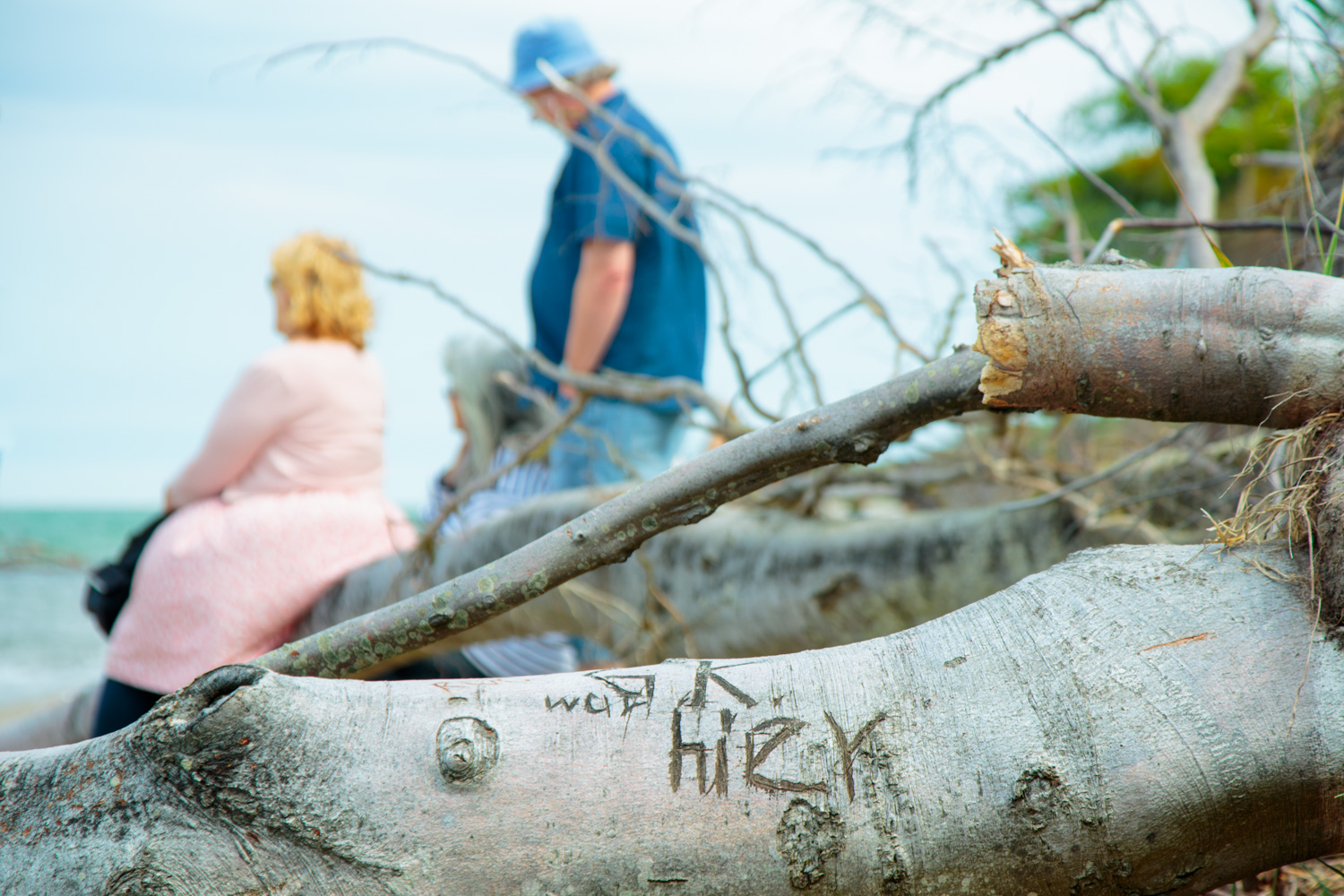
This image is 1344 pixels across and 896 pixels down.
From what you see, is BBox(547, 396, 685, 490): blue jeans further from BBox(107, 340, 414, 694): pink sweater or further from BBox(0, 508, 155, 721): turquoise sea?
BBox(0, 508, 155, 721): turquoise sea

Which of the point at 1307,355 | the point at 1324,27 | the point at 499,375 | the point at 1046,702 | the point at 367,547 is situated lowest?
the point at 1046,702

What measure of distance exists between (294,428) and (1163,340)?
253cm

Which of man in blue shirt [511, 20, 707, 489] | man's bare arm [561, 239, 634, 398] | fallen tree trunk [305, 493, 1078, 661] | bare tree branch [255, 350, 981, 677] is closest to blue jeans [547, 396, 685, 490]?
man in blue shirt [511, 20, 707, 489]

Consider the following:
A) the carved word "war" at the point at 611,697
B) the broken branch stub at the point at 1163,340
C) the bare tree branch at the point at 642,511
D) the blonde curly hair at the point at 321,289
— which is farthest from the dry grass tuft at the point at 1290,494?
the blonde curly hair at the point at 321,289

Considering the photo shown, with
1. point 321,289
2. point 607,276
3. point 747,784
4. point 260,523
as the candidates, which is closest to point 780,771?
point 747,784

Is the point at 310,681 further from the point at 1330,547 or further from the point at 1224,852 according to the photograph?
the point at 1330,547

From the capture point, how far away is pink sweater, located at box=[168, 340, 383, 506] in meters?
2.83

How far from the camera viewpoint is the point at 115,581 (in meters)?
3.01

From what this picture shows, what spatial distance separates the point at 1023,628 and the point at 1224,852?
12.1 inches

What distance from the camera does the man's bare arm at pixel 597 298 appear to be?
9.82 ft

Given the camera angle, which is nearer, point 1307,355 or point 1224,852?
point 1224,852

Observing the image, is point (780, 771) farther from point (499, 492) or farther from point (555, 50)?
point (555, 50)

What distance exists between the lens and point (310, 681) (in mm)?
1030

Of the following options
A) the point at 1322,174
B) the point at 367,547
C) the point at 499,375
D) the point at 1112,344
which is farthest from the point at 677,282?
the point at 1112,344
